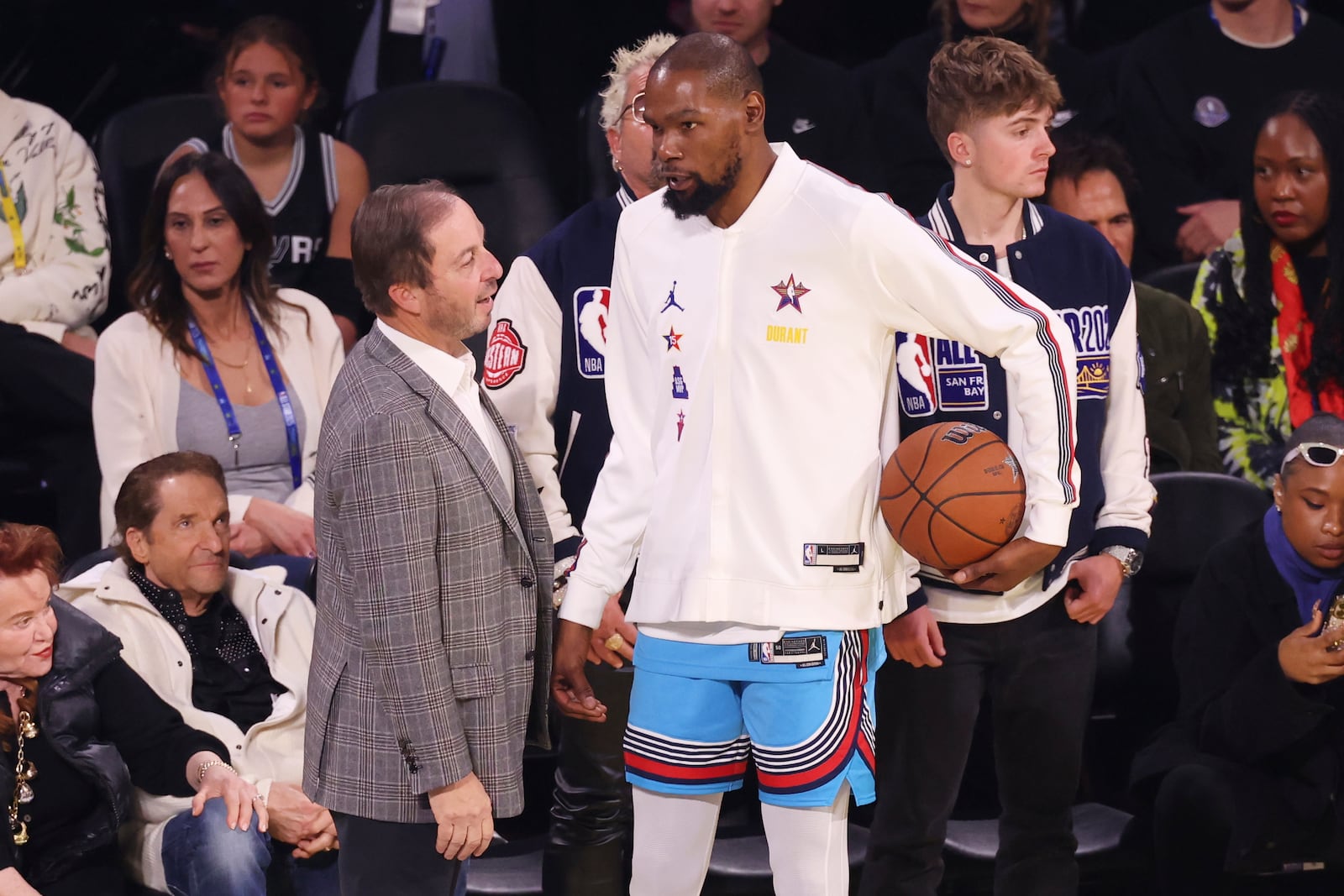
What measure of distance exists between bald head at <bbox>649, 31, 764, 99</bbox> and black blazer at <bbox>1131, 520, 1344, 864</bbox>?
1.79 meters

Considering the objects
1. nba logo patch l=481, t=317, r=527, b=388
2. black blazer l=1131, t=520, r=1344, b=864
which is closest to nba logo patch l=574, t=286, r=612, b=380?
nba logo patch l=481, t=317, r=527, b=388

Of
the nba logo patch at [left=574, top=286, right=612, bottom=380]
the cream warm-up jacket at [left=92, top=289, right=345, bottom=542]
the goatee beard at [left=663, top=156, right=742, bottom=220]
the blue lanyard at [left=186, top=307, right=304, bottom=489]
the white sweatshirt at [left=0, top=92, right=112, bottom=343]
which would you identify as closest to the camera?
the goatee beard at [left=663, top=156, right=742, bottom=220]

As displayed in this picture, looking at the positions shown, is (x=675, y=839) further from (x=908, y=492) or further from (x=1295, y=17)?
(x=1295, y=17)

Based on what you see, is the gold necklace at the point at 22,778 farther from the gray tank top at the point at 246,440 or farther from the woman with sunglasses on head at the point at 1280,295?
the woman with sunglasses on head at the point at 1280,295

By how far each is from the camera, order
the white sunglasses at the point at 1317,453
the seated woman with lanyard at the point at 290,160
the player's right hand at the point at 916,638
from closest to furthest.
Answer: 1. the player's right hand at the point at 916,638
2. the white sunglasses at the point at 1317,453
3. the seated woman with lanyard at the point at 290,160

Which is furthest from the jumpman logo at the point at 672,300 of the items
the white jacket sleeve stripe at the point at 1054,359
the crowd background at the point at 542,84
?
the crowd background at the point at 542,84

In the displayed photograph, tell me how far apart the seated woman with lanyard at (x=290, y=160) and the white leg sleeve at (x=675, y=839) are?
2562 millimetres

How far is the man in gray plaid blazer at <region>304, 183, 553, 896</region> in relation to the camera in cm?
254

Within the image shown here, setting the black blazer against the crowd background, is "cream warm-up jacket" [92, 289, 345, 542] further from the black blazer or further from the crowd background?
the black blazer

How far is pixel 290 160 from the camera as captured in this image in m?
5.06

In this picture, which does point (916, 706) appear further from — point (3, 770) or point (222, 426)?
point (222, 426)

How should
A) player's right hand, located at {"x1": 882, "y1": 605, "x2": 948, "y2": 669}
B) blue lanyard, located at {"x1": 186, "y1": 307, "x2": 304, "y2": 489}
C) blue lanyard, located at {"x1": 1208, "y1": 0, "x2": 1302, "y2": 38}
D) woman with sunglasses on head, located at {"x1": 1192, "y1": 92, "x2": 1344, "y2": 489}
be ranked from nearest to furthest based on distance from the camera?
player's right hand, located at {"x1": 882, "y1": 605, "x2": 948, "y2": 669} < blue lanyard, located at {"x1": 186, "y1": 307, "x2": 304, "y2": 489} < woman with sunglasses on head, located at {"x1": 1192, "y1": 92, "x2": 1344, "y2": 489} < blue lanyard, located at {"x1": 1208, "y1": 0, "x2": 1302, "y2": 38}

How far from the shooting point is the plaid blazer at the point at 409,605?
2543 millimetres

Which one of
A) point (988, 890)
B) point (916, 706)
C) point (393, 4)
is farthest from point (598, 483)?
point (393, 4)
